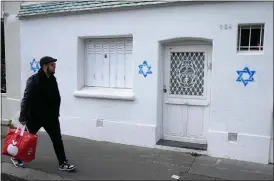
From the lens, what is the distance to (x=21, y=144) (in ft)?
15.4

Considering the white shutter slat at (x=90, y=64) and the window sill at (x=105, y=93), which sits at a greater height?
the white shutter slat at (x=90, y=64)

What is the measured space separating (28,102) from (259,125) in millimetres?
3886

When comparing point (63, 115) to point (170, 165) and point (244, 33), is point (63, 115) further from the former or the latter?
point (244, 33)

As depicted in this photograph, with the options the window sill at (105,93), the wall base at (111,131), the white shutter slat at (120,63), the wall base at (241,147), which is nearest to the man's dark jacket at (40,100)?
the window sill at (105,93)

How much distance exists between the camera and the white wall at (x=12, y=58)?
7.67 m

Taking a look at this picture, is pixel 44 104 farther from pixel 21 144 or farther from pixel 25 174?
pixel 25 174

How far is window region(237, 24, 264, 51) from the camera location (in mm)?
5219

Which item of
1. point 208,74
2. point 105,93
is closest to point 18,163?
point 105,93

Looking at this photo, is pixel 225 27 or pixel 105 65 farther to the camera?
pixel 105 65

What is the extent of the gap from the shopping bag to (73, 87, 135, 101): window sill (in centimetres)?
206

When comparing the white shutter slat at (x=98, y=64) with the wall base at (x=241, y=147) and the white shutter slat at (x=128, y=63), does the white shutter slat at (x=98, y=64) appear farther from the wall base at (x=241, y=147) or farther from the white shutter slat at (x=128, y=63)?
the wall base at (x=241, y=147)

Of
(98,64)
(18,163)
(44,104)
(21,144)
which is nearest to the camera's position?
(21,144)

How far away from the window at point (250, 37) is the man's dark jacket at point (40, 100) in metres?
3.31

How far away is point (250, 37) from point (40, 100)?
3.74 metres
